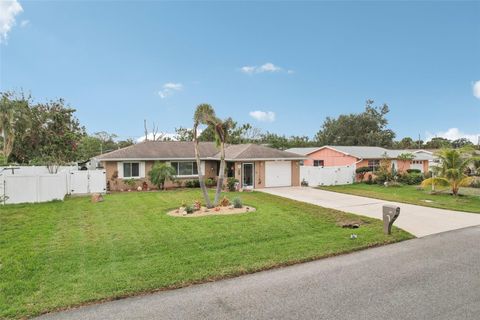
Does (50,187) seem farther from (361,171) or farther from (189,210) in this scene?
(361,171)

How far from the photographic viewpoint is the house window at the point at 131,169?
20.1 metres

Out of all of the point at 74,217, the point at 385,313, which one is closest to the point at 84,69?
the point at 74,217

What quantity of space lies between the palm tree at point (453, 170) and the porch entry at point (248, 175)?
10.6 m

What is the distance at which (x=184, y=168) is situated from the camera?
21844 millimetres

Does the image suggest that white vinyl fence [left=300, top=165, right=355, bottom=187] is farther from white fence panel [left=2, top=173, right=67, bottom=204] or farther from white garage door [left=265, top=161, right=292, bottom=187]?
white fence panel [left=2, top=173, right=67, bottom=204]

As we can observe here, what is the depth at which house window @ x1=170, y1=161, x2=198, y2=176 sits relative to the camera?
70.8ft

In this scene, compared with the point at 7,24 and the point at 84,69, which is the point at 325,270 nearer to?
the point at 7,24

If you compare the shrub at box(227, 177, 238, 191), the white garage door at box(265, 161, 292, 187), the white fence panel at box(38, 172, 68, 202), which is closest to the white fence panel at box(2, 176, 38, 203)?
the white fence panel at box(38, 172, 68, 202)

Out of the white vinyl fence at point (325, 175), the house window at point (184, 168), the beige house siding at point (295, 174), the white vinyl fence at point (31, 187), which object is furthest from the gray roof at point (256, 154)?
the white vinyl fence at point (31, 187)

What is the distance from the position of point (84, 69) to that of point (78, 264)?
16.7m

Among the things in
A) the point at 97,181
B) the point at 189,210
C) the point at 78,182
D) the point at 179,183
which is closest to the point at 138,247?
the point at 189,210

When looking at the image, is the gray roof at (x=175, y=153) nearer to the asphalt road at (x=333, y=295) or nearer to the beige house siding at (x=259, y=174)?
the beige house siding at (x=259, y=174)

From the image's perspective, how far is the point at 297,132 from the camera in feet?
177

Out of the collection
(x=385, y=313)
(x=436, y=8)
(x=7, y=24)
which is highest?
(x=436, y=8)
